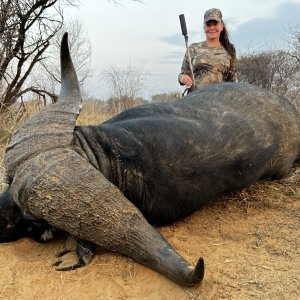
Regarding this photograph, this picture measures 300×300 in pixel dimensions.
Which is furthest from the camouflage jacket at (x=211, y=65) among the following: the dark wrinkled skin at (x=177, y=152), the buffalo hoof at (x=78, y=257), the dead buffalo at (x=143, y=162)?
the buffalo hoof at (x=78, y=257)

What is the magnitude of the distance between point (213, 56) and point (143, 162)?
3.68 m

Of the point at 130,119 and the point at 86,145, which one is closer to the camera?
the point at 86,145

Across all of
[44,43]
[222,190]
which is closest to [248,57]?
[44,43]

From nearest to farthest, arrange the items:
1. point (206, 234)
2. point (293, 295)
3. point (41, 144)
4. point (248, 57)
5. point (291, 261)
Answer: point (293, 295) < point (41, 144) < point (291, 261) < point (206, 234) < point (248, 57)

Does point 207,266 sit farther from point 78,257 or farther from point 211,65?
point 211,65

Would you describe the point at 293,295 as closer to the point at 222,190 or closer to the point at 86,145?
the point at 222,190

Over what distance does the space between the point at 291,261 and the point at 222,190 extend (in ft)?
2.00

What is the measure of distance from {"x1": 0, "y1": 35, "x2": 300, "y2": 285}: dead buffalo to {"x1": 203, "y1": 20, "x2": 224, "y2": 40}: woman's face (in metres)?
2.51

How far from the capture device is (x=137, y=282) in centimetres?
204

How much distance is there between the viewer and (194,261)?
221 centimetres

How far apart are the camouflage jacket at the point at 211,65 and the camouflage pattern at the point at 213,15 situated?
36cm

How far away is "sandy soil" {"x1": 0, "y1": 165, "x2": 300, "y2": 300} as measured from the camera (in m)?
1.95

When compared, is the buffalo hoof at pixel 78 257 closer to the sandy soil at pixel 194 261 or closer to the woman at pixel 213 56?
the sandy soil at pixel 194 261

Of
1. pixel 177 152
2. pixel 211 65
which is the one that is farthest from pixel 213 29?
pixel 177 152
